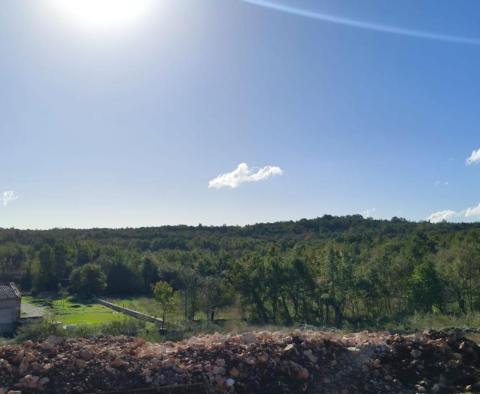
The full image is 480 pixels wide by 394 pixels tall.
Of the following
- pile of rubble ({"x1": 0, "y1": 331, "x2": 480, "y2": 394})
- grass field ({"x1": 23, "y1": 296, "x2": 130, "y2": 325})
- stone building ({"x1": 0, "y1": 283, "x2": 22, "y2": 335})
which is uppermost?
pile of rubble ({"x1": 0, "y1": 331, "x2": 480, "y2": 394})

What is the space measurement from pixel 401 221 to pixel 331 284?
8077cm

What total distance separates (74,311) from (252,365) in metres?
48.6

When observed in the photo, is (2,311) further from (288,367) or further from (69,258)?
(69,258)

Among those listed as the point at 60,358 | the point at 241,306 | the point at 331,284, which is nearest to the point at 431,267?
the point at 331,284

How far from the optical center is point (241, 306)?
36.1m

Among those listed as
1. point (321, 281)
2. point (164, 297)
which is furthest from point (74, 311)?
point (321, 281)

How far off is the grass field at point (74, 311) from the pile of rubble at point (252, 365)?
33.3 metres

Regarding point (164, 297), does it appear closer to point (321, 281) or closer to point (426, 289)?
point (321, 281)

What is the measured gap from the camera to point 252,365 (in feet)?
27.9

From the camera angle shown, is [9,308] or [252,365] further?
[9,308]

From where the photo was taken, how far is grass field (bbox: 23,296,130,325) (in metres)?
43.2

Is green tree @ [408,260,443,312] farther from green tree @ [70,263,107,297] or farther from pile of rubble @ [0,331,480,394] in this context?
green tree @ [70,263,107,297]

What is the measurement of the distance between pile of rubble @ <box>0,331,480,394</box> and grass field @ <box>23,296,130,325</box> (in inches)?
1310

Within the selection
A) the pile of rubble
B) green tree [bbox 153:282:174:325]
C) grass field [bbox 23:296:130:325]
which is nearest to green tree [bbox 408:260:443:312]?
green tree [bbox 153:282:174:325]
